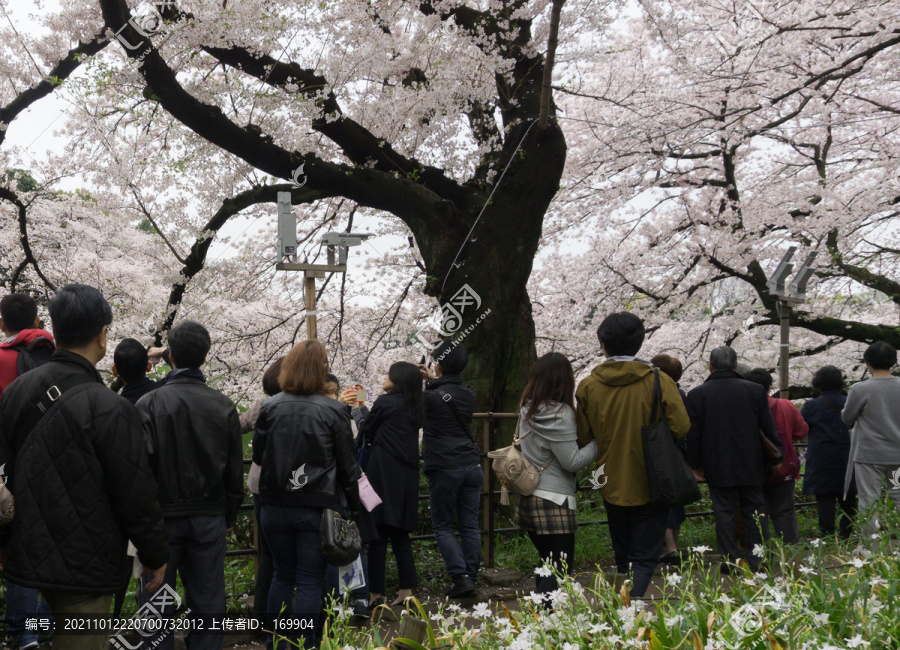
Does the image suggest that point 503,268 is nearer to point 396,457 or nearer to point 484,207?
point 484,207

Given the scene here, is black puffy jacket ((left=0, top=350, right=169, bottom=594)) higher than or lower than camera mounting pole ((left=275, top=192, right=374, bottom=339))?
lower

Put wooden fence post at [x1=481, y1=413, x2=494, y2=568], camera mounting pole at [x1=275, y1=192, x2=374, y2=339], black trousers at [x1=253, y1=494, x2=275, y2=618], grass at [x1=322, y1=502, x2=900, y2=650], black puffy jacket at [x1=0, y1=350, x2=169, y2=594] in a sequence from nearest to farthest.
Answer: grass at [x1=322, y1=502, x2=900, y2=650]
black puffy jacket at [x1=0, y1=350, x2=169, y2=594]
black trousers at [x1=253, y1=494, x2=275, y2=618]
camera mounting pole at [x1=275, y1=192, x2=374, y2=339]
wooden fence post at [x1=481, y1=413, x2=494, y2=568]

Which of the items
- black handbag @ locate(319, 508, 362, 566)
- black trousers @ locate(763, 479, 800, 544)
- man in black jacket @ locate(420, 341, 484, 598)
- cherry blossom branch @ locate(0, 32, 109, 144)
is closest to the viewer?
black handbag @ locate(319, 508, 362, 566)

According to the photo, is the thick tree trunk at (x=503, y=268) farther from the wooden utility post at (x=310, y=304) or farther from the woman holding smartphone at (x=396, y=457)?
the woman holding smartphone at (x=396, y=457)

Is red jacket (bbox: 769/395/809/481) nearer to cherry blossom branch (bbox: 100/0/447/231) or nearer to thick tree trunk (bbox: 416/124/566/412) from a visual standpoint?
thick tree trunk (bbox: 416/124/566/412)

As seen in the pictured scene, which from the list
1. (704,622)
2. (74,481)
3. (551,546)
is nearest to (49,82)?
(74,481)

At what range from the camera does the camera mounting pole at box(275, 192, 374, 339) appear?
210 inches

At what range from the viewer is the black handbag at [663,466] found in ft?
12.2

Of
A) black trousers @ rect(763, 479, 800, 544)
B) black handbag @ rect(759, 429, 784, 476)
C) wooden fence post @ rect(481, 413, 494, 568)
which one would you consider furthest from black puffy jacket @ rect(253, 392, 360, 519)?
black trousers @ rect(763, 479, 800, 544)

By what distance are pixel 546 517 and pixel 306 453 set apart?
1254 millimetres

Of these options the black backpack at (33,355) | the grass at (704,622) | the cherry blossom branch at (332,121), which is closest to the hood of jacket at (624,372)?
the grass at (704,622)

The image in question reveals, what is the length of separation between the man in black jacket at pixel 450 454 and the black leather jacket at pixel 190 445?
5.73ft

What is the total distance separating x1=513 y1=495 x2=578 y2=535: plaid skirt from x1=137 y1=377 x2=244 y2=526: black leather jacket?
1463mm

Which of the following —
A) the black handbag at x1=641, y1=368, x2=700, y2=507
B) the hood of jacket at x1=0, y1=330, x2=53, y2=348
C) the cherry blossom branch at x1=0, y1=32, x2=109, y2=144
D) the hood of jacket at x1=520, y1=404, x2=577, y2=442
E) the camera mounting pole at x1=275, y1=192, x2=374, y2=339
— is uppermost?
the cherry blossom branch at x1=0, y1=32, x2=109, y2=144
